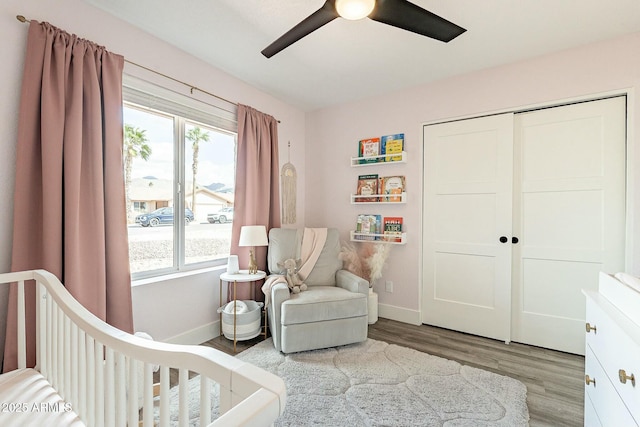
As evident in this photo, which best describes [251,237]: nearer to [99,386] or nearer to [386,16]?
[99,386]

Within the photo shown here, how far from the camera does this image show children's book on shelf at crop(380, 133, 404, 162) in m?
3.08

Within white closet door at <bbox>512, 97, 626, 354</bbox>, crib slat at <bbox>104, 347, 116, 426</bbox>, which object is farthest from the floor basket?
white closet door at <bbox>512, 97, 626, 354</bbox>

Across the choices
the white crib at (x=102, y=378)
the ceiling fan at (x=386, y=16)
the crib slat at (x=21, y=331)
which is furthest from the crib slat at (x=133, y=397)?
the ceiling fan at (x=386, y=16)

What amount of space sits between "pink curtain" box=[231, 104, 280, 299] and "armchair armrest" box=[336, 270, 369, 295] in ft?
2.64

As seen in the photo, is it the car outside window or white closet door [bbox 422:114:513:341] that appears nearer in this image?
the car outside window

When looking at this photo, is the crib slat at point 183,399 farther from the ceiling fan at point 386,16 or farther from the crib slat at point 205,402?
the ceiling fan at point 386,16

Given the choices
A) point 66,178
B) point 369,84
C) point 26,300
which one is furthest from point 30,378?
point 369,84

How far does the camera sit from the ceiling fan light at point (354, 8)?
4.45 feet

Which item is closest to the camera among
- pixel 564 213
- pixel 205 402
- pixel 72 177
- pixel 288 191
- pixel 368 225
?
pixel 205 402

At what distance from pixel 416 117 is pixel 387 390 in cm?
249

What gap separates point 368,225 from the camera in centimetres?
329

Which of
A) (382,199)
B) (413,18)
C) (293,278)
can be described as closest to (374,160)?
(382,199)

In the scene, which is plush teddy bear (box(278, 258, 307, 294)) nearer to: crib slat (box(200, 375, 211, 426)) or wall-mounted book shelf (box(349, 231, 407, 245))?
wall-mounted book shelf (box(349, 231, 407, 245))

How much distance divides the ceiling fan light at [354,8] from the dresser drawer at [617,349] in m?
1.63
